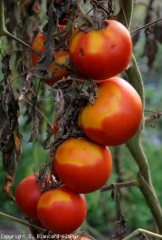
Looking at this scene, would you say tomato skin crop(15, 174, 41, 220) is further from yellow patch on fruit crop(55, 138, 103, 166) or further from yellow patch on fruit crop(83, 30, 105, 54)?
yellow patch on fruit crop(83, 30, 105, 54)

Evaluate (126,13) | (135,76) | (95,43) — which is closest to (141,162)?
(135,76)

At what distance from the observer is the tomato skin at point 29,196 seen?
92 centimetres

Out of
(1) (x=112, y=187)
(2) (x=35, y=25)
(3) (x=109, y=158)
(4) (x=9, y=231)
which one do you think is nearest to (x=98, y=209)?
(4) (x=9, y=231)

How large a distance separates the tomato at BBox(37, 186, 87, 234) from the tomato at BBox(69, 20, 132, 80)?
0.19m

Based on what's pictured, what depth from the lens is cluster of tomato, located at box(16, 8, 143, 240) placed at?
29.6 inches

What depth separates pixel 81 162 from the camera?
0.81 meters

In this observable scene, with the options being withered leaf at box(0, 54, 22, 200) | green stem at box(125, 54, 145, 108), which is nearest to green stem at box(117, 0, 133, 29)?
green stem at box(125, 54, 145, 108)

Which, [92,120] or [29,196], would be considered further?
[29,196]

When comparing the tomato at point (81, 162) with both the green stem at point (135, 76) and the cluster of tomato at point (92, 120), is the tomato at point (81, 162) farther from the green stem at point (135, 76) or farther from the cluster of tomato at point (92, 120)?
the green stem at point (135, 76)

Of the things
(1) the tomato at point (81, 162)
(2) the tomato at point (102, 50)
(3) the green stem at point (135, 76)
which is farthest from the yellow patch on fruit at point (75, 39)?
(3) the green stem at point (135, 76)

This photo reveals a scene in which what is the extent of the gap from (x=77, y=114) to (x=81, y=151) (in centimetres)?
5

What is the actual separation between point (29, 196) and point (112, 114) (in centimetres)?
22

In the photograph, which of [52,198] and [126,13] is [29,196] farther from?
[126,13]

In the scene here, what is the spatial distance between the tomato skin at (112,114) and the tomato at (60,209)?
4.5 inches
